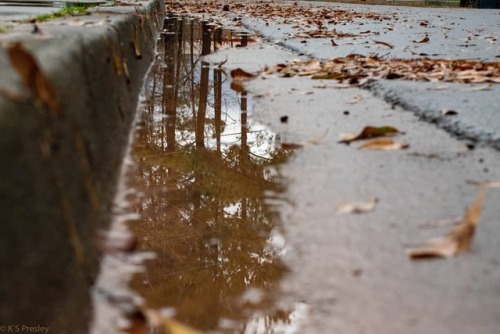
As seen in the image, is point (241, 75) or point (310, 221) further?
point (241, 75)

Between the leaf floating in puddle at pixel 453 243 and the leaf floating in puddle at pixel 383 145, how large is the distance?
2.18 ft

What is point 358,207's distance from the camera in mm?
1653

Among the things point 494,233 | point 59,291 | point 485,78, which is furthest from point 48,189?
point 485,78

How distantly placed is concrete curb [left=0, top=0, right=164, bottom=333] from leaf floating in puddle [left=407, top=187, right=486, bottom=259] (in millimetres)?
664

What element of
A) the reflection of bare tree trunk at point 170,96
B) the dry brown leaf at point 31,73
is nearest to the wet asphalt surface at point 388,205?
the reflection of bare tree trunk at point 170,96

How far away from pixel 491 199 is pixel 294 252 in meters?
0.58

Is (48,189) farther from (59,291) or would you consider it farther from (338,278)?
(338,278)

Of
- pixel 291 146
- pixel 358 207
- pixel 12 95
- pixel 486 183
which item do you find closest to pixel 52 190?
pixel 12 95

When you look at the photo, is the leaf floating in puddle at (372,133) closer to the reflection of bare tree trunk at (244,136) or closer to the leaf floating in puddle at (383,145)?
the leaf floating in puddle at (383,145)

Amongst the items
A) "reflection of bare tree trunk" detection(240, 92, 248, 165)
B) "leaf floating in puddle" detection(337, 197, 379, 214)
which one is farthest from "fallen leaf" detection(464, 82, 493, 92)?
"leaf floating in puddle" detection(337, 197, 379, 214)

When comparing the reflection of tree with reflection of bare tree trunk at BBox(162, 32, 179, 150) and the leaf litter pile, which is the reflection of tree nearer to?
reflection of bare tree trunk at BBox(162, 32, 179, 150)

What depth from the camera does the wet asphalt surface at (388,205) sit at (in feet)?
3.83

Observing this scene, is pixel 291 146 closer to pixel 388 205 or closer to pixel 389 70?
pixel 388 205

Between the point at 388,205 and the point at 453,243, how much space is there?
0.88 ft
